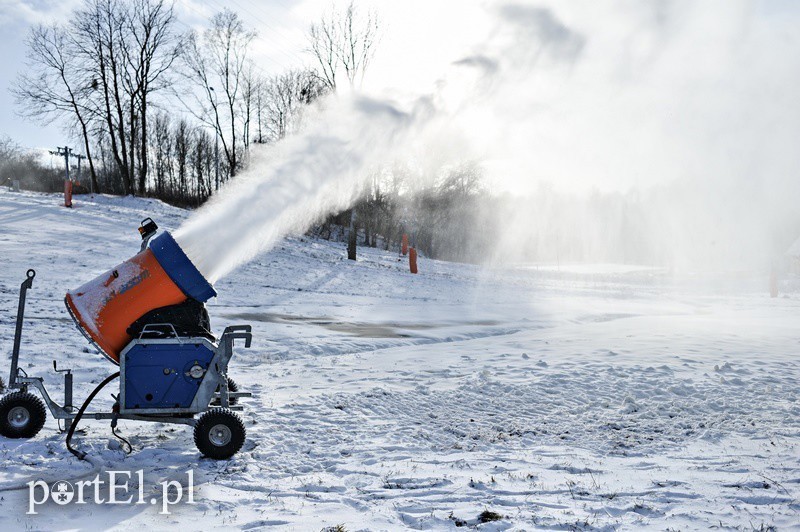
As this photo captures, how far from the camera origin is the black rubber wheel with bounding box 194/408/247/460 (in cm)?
525

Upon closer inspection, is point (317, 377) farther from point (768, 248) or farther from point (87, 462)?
point (768, 248)

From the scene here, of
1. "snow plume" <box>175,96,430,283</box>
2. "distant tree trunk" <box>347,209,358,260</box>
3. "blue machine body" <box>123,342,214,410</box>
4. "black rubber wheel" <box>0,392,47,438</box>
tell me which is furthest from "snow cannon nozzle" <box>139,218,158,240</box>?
"distant tree trunk" <box>347,209,358,260</box>

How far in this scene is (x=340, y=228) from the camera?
5822cm

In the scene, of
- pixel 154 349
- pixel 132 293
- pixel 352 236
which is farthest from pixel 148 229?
pixel 352 236

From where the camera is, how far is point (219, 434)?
532 centimetres

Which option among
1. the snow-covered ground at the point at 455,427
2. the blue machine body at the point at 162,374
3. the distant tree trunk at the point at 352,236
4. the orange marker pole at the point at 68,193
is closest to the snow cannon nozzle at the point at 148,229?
the blue machine body at the point at 162,374

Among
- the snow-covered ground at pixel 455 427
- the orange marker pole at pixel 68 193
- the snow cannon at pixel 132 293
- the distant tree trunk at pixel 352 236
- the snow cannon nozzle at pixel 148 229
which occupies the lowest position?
the snow-covered ground at pixel 455 427

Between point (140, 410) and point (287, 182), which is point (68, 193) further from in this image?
point (140, 410)

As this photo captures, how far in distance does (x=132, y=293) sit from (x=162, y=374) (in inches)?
31.8

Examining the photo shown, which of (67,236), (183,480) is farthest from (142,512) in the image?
(67,236)

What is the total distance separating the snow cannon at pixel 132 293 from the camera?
5270mm

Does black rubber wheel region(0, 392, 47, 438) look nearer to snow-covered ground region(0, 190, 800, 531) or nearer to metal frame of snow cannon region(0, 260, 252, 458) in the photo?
metal frame of snow cannon region(0, 260, 252, 458)

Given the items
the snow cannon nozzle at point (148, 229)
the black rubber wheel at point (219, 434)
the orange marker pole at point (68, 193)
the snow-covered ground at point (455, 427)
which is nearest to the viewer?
→ the snow-covered ground at point (455, 427)

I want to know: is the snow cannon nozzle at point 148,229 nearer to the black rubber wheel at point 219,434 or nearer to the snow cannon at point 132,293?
the snow cannon at point 132,293
